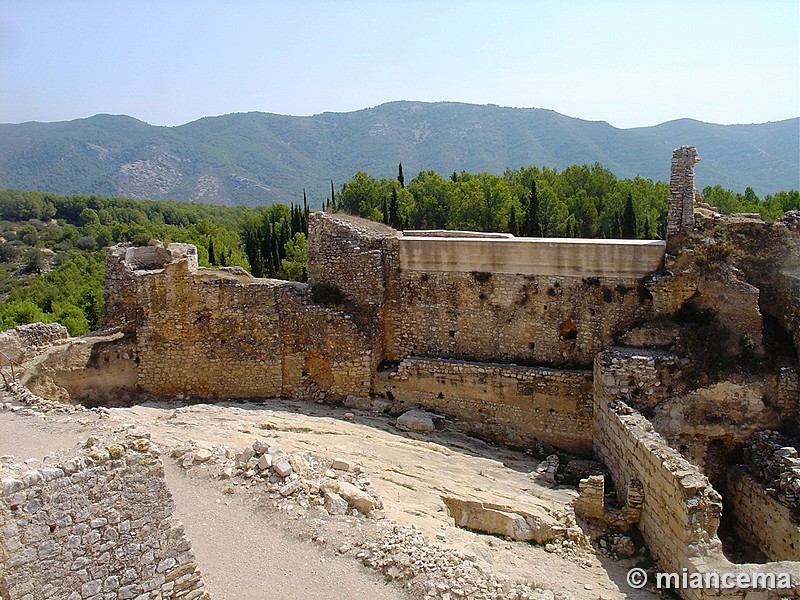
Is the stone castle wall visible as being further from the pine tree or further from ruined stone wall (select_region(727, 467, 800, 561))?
the pine tree

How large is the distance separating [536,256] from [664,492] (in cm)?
682

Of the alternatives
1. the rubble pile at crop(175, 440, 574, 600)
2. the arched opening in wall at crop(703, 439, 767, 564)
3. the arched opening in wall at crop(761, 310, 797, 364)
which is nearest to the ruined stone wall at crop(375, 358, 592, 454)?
the arched opening in wall at crop(703, 439, 767, 564)

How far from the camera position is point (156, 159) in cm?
18288

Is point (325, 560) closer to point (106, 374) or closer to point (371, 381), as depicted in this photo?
point (371, 381)

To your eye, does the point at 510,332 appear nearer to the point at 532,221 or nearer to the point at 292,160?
the point at 532,221

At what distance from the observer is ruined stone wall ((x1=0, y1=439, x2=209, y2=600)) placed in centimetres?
673

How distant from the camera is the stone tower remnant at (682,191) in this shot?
16250 millimetres

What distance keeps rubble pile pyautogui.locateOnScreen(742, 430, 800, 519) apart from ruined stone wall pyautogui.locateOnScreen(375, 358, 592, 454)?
11.3 ft

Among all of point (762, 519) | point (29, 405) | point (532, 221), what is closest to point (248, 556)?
point (29, 405)

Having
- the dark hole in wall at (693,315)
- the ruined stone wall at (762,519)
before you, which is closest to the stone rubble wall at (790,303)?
the dark hole in wall at (693,315)

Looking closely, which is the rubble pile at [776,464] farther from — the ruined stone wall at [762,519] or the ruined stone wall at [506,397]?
the ruined stone wall at [506,397]

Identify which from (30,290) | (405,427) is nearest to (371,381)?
(405,427)

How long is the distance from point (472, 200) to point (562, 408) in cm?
1696

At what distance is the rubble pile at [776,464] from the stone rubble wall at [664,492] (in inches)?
68.8
